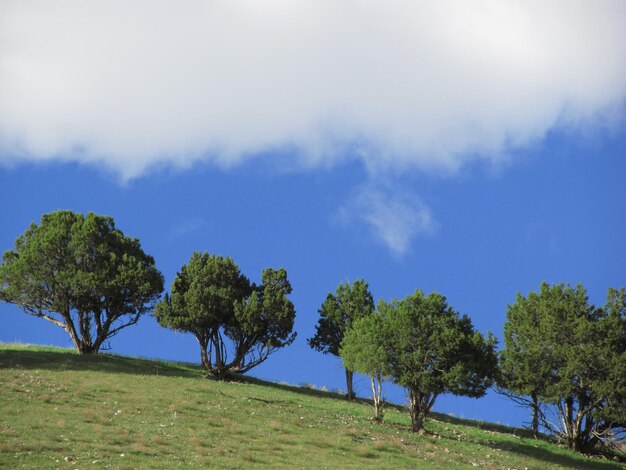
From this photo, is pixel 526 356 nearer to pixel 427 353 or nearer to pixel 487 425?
pixel 487 425

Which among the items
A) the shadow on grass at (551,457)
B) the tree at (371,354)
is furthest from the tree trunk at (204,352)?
the shadow on grass at (551,457)

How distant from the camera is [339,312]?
65.6 metres

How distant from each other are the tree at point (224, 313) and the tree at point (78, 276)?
11.9ft

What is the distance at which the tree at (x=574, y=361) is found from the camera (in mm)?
47938

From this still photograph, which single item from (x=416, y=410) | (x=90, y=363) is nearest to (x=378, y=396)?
(x=416, y=410)

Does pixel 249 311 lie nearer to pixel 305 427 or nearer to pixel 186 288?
pixel 186 288

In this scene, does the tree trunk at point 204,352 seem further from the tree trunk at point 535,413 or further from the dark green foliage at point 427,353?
the tree trunk at point 535,413

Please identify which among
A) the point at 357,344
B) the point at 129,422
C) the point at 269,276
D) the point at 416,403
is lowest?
the point at 129,422

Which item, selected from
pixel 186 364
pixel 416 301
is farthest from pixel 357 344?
pixel 186 364

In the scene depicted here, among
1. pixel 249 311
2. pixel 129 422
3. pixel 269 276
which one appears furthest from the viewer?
pixel 269 276

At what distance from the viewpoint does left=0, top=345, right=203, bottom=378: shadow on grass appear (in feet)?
160

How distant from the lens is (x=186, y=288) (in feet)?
211

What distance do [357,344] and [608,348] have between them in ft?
65.1

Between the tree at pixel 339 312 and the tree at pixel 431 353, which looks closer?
the tree at pixel 431 353
